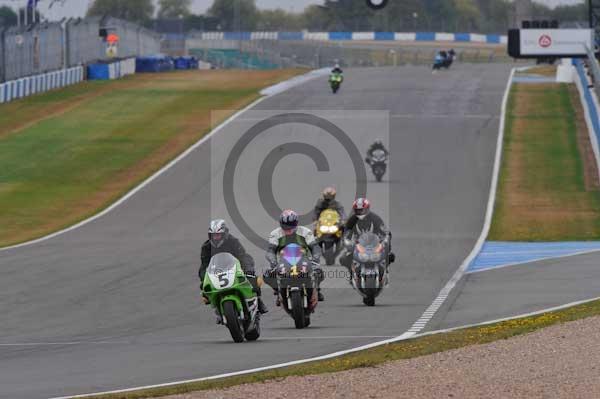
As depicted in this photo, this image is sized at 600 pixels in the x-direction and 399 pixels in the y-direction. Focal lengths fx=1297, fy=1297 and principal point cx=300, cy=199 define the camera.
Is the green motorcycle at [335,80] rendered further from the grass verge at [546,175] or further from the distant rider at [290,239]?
the distant rider at [290,239]

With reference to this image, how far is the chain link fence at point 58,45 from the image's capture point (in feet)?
209

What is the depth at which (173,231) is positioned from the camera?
32.1 m

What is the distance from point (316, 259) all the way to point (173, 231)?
14760 mm

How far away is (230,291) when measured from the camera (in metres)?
15.6

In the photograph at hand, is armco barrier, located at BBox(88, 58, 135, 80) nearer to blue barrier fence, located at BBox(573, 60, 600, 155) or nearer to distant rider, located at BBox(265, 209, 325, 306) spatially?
blue barrier fence, located at BBox(573, 60, 600, 155)

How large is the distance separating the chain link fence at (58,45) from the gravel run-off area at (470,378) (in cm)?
5113

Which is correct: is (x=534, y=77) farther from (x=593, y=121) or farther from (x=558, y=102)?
(x=593, y=121)

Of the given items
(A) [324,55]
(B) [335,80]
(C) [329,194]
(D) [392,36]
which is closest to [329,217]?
(C) [329,194]

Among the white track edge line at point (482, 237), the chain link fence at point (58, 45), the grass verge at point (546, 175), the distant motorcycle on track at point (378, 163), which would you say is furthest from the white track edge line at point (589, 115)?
the chain link fence at point (58, 45)

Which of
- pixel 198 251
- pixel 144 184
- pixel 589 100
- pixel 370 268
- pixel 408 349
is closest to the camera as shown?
pixel 408 349

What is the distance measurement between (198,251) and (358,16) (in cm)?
13170

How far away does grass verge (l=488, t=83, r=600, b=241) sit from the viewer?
107ft

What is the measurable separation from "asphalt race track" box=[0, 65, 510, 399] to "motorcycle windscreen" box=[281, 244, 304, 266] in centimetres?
95
